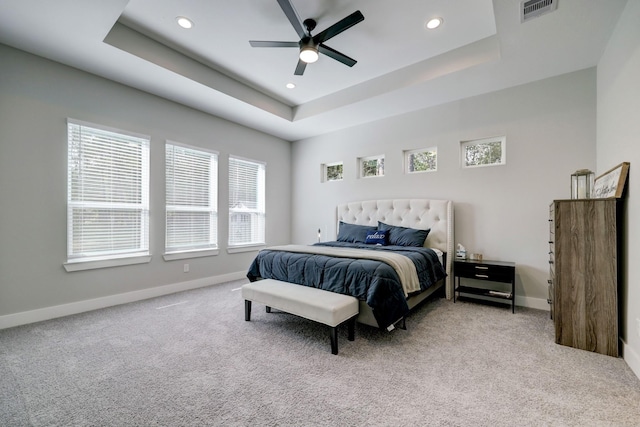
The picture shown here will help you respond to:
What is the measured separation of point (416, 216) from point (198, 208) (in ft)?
11.8

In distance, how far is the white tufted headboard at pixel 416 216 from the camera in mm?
4008

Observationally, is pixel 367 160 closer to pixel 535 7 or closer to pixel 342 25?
pixel 342 25

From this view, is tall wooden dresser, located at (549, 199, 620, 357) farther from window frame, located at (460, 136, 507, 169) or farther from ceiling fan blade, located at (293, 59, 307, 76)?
ceiling fan blade, located at (293, 59, 307, 76)

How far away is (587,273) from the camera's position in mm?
2389

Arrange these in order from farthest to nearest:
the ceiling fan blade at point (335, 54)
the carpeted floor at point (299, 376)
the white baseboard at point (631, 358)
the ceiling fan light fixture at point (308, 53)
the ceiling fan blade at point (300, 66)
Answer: the ceiling fan blade at point (300, 66)
the ceiling fan blade at point (335, 54)
the ceiling fan light fixture at point (308, 53)
the white baseboard at point (631, 358)
the carpeted floor at point (299, 376)

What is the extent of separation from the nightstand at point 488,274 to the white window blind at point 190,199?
391 centimetres

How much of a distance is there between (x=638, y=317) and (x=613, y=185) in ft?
3.54

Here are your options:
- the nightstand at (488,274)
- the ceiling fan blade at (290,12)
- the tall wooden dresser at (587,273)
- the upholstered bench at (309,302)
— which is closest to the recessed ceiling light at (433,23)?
the ceiling fan blade at (290,12)

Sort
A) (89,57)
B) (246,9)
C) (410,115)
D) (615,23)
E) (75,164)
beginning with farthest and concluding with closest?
(410,115) → (75,164) → (89,57) → (246,9) → (615,23)

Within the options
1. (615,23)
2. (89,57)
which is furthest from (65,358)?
(615,23)

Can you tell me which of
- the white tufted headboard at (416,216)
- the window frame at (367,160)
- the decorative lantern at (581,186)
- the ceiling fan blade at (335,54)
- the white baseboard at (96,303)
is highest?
the ceiling fan blade at (335,54)

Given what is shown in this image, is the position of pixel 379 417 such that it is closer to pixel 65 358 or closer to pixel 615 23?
pixel 65 358

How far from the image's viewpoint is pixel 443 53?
3381 mm

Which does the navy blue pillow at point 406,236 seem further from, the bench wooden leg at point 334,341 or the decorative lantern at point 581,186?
the bench wooden leg at point 334,341
